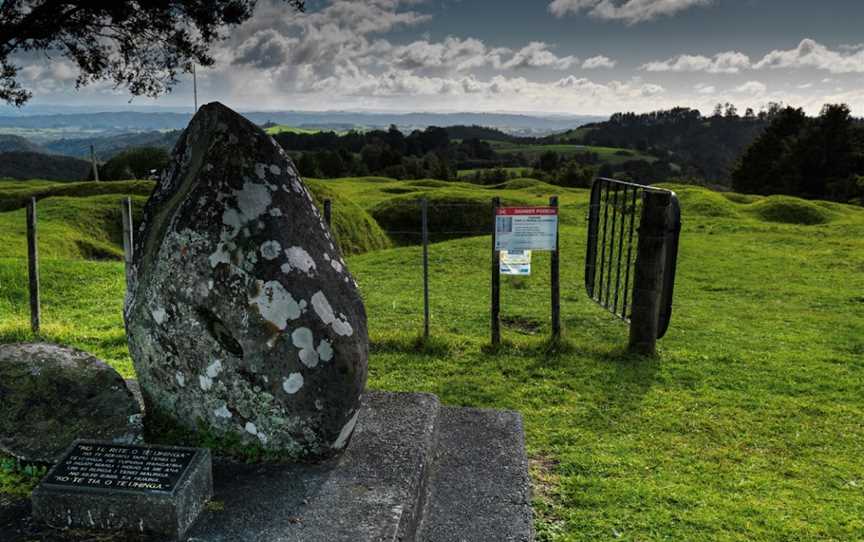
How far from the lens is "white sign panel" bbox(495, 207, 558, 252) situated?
31.2 feet

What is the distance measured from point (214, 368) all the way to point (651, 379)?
6159mm

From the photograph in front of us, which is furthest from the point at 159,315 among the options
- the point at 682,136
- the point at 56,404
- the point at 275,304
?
the point at 682,136

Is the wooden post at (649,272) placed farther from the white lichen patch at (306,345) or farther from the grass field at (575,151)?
the grass field at (575,151)

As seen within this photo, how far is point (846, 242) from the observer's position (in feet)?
72.7

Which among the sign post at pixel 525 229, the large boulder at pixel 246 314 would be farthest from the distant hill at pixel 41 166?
the large boulder at pixel 246 314

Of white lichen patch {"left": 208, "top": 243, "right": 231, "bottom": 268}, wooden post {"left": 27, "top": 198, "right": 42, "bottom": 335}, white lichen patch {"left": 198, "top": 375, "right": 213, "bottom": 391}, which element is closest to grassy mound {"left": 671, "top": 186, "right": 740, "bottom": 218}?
wooden post {"left": 27, "top": 198, "right": 42, "bottom": 335}

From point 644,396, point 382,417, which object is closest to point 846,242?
point 644,396

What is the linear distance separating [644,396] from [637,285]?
179 centimetres

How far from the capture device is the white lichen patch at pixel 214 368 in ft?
15.6

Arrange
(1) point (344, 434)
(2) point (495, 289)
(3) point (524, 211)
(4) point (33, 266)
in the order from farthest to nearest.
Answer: (4) point (33, 266)
(2) point (495, 289)
(3) point (524, 211)
(1) point (344, 434)

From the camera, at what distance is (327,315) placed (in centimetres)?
484

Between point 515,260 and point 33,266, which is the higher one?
point 515,260

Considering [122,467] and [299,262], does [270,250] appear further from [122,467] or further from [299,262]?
[122,467]

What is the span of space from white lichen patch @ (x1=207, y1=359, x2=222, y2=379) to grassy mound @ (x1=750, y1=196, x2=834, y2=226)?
2916 cm
